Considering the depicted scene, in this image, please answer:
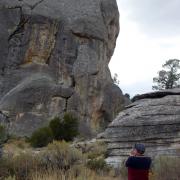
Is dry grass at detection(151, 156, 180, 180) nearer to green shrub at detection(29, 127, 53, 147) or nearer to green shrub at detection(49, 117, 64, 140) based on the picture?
green shrub at detection(29, 127, 53, 147)

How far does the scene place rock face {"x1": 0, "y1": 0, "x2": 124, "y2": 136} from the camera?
33.2 metres

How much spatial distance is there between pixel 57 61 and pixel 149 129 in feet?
59.4

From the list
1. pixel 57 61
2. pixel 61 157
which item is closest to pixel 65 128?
pixel 57 61

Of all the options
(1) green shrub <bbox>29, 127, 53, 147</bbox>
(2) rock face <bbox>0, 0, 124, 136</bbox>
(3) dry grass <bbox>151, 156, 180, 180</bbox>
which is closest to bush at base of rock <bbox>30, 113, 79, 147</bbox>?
(1) green shrub <bbox>29, 127, 53, 147</bbox>

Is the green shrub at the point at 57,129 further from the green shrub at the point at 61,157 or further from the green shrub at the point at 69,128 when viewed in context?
the green shrub at the point at 61,157

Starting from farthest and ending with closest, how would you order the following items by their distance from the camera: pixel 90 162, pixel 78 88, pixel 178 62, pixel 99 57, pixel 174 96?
1. pixel 178 62
2. pixel 99 57
3. pixel 78 88
4. pixel 174 96
5. pixel 90 162

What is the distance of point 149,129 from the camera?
60.0 ft

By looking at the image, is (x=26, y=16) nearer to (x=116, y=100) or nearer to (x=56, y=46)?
(x=56, y=46)

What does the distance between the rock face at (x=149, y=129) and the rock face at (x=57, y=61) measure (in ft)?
43.5

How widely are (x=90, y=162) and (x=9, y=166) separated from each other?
2.73 m

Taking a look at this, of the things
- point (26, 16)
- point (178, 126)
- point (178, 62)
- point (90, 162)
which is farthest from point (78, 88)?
point (90, 162)

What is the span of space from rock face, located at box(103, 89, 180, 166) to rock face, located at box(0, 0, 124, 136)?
13269 millimetres

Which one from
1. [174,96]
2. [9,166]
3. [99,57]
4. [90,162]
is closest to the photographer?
[9,166]

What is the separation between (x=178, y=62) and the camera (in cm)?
4591
